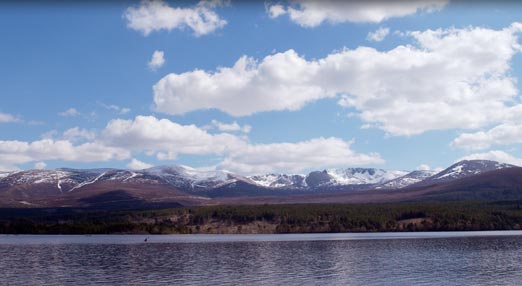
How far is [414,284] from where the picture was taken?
2404 inches

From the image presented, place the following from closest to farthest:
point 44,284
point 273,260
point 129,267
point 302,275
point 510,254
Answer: point 44,284 → point 302,275 → point 129,267 → point 273,260 → point 510,254

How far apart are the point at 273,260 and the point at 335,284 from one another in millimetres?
28349

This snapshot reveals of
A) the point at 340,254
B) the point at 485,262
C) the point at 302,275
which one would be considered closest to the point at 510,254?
the point at 485,262

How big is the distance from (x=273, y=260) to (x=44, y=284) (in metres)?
36.5

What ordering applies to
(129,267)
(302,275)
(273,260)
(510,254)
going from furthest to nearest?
(510,254) → (273,260) → (129,267) → (302,275)

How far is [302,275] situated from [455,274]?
17.1 m

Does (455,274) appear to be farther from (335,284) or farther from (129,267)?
(129,267)


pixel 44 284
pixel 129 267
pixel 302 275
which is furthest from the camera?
pixel 129 267

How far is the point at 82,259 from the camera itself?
302 ft

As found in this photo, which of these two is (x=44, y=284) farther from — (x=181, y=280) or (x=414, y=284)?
(x=414, y=284)

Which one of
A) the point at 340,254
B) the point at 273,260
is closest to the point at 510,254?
the point at 340,254

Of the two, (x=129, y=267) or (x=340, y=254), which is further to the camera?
(x=340, y=254)

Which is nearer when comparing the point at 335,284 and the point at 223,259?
the point at 335,284

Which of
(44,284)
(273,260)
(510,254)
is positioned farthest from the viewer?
(510,254)
